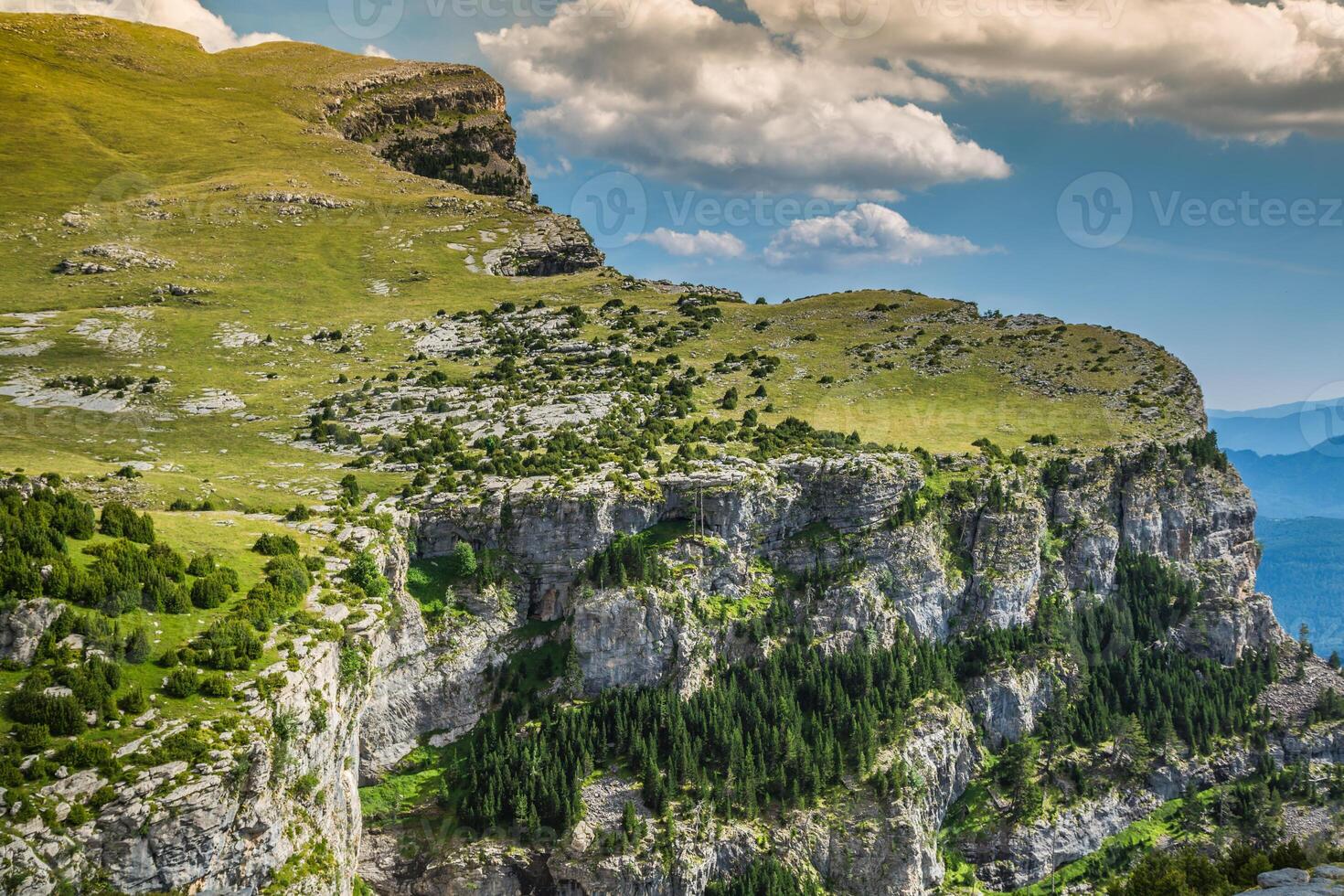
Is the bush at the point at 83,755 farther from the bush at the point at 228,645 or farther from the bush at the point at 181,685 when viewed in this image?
the bush at the point at 228,645

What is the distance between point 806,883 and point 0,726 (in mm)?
71052

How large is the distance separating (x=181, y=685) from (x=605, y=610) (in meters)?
46.3

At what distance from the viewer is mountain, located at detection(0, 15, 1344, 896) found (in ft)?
201

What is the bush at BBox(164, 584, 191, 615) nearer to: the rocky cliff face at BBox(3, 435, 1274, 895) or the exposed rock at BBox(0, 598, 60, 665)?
the exposed rock at BBox(0, 598, 60, 665)

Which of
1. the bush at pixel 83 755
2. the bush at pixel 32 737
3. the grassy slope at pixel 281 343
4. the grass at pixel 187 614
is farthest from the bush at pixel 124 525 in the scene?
the bush at pixel 83 755

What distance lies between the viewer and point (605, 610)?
9812 cm

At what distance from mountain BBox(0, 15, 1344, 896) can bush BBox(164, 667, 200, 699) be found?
0.70 ft

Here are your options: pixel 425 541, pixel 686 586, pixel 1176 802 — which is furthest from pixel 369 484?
pixel 1176 802

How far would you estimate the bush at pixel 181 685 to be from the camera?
193ft

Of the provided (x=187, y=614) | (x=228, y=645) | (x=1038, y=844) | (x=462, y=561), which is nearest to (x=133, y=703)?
(x=228, y=645)

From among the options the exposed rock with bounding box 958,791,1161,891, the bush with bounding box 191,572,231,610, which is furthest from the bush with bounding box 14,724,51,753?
the exposed rock with bounding box 958,791,1161,891

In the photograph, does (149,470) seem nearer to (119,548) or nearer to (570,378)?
(119,548)

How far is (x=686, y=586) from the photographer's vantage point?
10344 centimetres

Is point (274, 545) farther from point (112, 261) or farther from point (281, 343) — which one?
point (112, 261)
